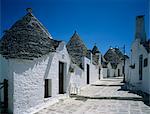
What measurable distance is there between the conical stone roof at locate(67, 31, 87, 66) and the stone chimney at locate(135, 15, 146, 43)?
5.11 meters

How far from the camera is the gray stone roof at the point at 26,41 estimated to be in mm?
7985

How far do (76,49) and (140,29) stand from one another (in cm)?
606

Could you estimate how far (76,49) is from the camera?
757 inches

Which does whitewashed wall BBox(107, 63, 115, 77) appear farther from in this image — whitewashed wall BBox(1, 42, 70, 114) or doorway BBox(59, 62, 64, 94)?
whitewashed wall BBox(1, 42, 70, 114)

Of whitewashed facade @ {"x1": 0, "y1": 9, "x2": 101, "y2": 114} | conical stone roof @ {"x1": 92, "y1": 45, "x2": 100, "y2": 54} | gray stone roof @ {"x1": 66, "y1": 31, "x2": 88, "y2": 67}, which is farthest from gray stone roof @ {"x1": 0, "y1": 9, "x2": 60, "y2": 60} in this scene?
conical stone roof @ {"x1": 92, "y1": 45, "x2": 100, "y2": 54}

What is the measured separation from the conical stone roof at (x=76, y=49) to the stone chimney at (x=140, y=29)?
5.11m

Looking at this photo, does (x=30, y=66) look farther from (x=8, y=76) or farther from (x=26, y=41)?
(x=26, y=41)

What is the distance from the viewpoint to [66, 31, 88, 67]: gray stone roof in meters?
18.0

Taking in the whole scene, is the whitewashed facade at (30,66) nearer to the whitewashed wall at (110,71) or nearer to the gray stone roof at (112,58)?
the whitewashed wall at (110,71)

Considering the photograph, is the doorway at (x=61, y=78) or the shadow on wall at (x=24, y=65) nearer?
the shadow on wall at (x=24, y=65)

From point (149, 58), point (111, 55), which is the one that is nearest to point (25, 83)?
point (149, 58)

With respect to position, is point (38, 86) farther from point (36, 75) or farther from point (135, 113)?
point (135, 113)

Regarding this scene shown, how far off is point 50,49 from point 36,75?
1718mm

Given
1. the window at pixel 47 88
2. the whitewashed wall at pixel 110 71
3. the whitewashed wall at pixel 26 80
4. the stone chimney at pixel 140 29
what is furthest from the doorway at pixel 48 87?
the whitewashed wall at pixel 110 71
